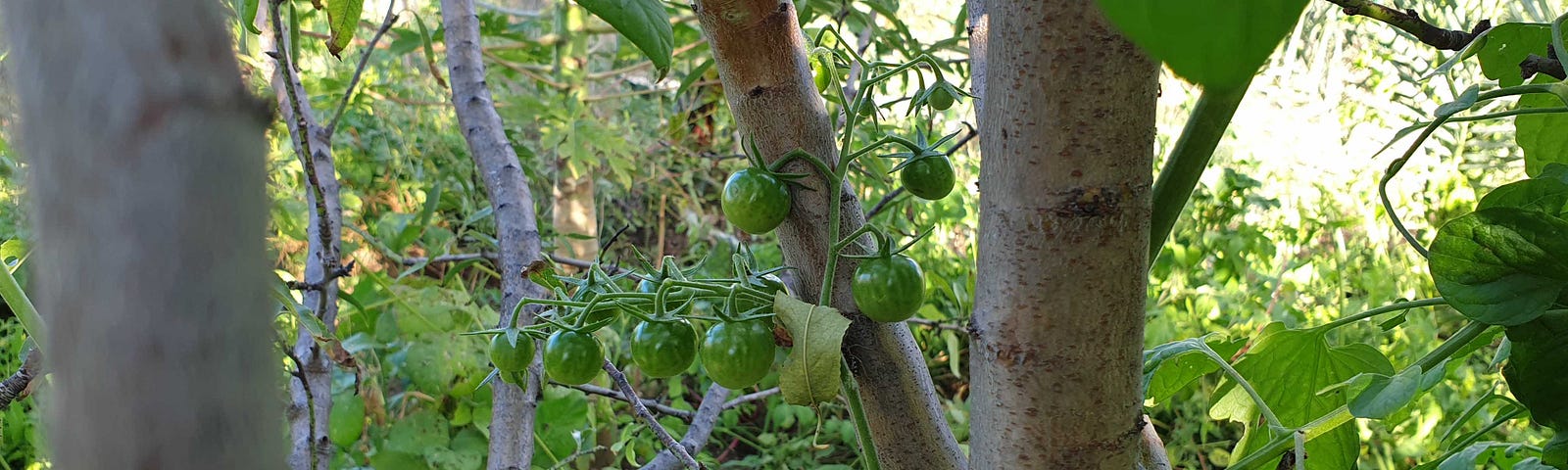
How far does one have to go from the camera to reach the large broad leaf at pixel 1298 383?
58cm

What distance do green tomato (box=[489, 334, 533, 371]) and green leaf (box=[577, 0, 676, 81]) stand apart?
171 millimetres

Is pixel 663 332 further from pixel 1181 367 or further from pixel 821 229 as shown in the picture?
pixel 1181 367

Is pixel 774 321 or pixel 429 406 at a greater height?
pixel 429 406

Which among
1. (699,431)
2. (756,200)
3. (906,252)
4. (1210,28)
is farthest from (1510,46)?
(906,252)

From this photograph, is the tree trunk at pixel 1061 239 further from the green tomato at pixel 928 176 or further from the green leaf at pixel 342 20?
the green leaf at pixel 342 20

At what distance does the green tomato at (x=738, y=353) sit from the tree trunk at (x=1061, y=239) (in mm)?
104

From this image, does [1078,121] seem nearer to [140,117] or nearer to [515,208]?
[140,117]

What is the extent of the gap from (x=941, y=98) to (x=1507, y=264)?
11.0 inches

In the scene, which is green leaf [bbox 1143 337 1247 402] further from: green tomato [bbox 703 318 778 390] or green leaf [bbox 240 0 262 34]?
green leaf [bbox 240 0 262 34]

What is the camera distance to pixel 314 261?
84 centimetres

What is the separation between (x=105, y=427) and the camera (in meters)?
0.13

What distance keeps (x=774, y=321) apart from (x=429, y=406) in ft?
3.20

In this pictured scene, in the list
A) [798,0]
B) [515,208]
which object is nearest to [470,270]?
[515,208]

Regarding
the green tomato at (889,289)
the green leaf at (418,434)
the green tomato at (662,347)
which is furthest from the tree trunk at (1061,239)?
the green leaf at (418,434)
